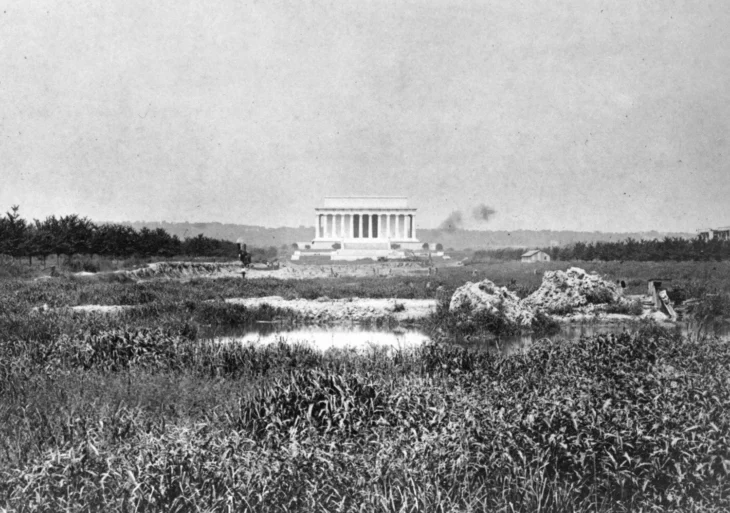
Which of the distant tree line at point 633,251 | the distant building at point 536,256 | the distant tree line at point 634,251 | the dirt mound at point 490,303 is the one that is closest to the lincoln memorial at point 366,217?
the distant building at point 536,256

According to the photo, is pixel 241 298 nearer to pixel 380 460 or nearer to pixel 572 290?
pixel 572 290

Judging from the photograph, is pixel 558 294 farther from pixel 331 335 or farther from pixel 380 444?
pixel 380 444

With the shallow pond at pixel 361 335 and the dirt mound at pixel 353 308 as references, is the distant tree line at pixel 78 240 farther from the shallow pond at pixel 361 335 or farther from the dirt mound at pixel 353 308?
the shallow pond at pixel 361 335

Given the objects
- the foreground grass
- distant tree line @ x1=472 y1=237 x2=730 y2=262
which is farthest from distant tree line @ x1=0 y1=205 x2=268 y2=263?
distant tree line @ x1=472 y1=237 x2=730 y2=262

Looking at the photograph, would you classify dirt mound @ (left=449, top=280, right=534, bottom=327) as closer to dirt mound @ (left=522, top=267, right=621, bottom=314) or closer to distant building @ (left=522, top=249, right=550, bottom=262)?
dirt mound @ (left=522, top=267, right=621, bottom=314)

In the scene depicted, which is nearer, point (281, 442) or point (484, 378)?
point (281, 442)

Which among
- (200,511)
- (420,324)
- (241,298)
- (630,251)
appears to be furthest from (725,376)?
(630,251)
